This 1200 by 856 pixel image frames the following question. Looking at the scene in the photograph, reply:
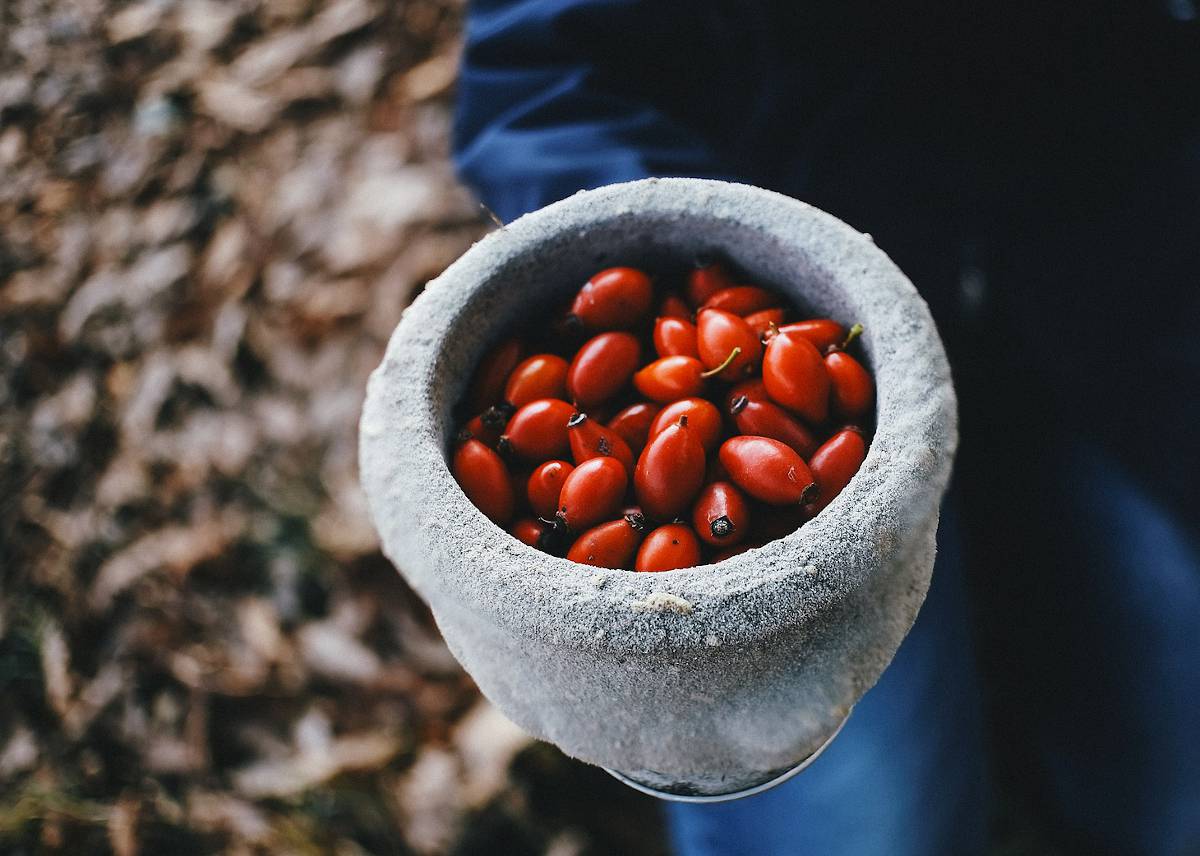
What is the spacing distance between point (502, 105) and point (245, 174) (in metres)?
0.91

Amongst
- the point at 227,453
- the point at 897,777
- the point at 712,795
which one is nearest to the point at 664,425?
the point at 712,795

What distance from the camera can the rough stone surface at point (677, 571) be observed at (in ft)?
1.52

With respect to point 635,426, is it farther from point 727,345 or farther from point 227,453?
point 227,453

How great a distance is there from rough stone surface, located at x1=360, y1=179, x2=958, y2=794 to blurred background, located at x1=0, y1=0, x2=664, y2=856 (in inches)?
19.9

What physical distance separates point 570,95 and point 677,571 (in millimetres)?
463

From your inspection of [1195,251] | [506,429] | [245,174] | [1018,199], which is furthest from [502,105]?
[245,174]

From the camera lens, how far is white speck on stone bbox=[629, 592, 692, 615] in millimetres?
455

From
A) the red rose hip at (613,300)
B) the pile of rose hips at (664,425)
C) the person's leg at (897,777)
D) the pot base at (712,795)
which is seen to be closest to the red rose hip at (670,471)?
the pile of rose hips at (664,425)

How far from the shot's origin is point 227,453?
4.13 ft

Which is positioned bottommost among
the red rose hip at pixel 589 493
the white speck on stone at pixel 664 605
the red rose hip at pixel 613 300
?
the white speck on stone at pixel 664 605

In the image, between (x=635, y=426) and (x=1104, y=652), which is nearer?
(x=635, y=426)

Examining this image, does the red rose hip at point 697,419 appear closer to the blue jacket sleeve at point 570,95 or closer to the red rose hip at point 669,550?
the red rose hip at point 669,550

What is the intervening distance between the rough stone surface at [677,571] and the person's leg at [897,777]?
157 mm

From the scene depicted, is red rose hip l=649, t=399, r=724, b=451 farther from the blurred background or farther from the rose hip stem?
the blurred background
